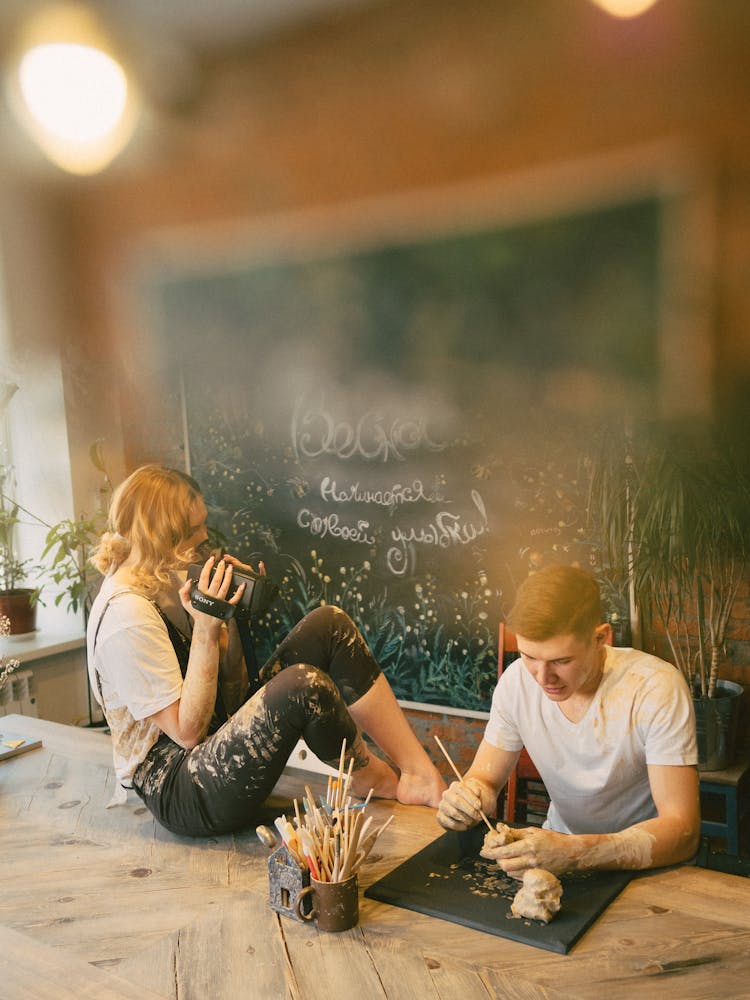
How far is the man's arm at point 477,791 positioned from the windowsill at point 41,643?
1.16m

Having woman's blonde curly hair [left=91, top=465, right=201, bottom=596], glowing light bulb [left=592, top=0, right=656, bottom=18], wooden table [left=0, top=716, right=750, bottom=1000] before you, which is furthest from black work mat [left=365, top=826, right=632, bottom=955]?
glowing light bulb [left=592, top=0, right=656, bottom=18]

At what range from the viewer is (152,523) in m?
1.20

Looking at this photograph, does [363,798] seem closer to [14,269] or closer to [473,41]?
[14,269]

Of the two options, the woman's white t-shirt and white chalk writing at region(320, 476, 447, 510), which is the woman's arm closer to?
the woman's white t-shirt

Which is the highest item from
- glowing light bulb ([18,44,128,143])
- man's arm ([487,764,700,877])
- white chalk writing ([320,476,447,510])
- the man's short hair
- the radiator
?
glowing light bulb ([18,44,128,143])

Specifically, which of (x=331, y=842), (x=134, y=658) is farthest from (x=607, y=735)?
(x=134, y=658)

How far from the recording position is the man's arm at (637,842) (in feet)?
2.64

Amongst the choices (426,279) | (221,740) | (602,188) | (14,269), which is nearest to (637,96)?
(602,188)

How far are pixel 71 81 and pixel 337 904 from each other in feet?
2.54

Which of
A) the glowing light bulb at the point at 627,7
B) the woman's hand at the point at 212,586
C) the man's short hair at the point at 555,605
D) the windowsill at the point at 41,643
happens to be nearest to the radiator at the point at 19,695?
the windowsill at the point at 41,643

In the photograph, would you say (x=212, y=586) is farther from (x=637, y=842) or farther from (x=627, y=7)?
(x=627, y=7)

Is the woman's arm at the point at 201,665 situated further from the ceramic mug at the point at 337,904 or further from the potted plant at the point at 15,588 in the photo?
the potted plant at the point at 15,588

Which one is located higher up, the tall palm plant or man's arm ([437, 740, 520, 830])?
the tall palm plant

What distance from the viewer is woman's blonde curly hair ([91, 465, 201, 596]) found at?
3.87 feet
